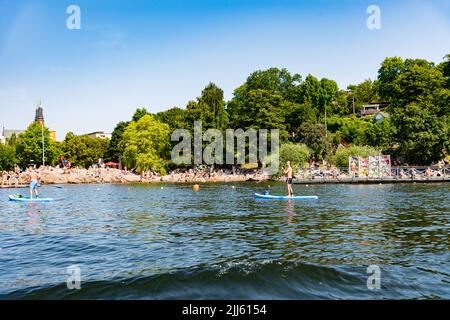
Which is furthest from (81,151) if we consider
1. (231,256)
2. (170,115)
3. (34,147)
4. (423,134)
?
(231,256)

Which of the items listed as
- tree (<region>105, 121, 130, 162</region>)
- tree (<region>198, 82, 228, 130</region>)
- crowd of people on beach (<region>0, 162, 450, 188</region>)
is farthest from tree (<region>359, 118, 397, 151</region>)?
tree (<region>105, 121, 130, 162</region>)

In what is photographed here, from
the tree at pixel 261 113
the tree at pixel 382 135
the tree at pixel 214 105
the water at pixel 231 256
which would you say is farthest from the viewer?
the tree at pixel 214 105

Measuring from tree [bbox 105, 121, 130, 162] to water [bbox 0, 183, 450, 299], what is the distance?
8716 cm

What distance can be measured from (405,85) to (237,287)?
227 feet

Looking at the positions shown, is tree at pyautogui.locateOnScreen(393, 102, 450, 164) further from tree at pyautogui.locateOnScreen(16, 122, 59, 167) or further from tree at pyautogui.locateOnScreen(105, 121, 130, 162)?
tree at pyautogui.locateOnScreen(16, 122, 59, 167)

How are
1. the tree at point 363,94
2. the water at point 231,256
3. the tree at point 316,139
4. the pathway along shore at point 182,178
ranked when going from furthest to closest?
the tree at point 363,94 → the tree at point 316,139 → the pathway along shore at point 182,178 → the water at point 231,256

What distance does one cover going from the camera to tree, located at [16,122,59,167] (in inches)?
3851

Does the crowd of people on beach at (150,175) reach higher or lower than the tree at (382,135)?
lower

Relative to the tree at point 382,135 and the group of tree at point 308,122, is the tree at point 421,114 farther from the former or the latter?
the tree at point 382,135

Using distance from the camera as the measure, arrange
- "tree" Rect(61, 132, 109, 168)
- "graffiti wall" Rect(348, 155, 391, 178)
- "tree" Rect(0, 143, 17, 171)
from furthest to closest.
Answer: "tree" Rect(61, 132, 109, 168) < "tree" Rect(0, 143, 17, 171) < "graffiti wall" Rect(348, 155, 391, 178)

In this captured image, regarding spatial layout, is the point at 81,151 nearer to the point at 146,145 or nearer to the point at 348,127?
the point at 146,145

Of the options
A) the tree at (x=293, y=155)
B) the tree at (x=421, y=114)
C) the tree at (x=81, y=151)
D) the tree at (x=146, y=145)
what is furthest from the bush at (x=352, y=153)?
the tree at (x=81, y=151)

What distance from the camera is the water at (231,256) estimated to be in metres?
9.46

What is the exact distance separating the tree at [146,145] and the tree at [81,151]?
33.4m
